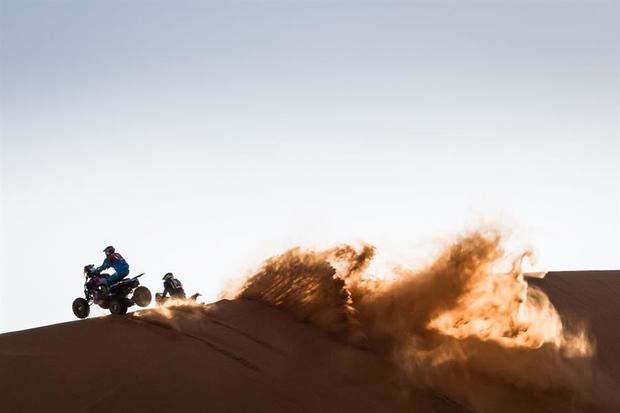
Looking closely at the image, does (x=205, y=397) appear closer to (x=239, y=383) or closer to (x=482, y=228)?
(x=239, y=383)

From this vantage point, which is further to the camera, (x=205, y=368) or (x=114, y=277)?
(x=114, y=277)

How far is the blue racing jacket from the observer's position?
1446 centimetres

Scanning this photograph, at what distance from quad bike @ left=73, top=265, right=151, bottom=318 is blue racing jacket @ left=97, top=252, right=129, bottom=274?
175mm

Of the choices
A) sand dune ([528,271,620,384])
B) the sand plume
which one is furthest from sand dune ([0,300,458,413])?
sand dune ([528,271,620,384])

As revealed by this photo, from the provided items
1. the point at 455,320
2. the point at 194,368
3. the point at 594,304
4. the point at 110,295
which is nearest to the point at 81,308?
the point at 110,295

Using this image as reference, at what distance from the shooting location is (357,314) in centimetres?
1258

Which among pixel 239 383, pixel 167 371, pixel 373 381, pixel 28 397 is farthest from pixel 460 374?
pixel 28 397

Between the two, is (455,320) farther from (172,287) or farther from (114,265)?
(114,265)

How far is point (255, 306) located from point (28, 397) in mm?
4430

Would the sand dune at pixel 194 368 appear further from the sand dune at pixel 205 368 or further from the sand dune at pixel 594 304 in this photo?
the sand dune at pixel 594 304

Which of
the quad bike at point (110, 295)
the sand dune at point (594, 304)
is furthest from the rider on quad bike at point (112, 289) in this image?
the sand dune at point (594, 304)

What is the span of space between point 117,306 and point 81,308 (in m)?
1.02

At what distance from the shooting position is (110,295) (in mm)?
14117

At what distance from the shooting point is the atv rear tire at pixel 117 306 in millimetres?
14070
